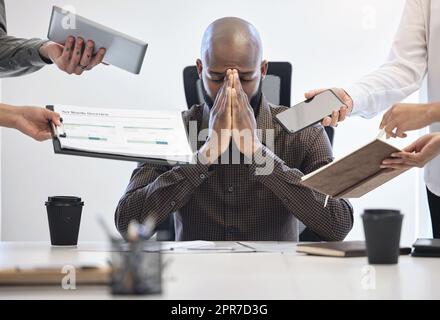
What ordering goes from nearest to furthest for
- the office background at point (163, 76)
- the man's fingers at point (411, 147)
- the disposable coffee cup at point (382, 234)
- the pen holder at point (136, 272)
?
the pen holder at point (136, 272) → the disposable coffee cup at point (382, 234) → the man's fingers at point (411, 147) → the office background at point (163, 76)

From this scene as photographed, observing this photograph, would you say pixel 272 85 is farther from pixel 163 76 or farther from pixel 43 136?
pixel 163 76

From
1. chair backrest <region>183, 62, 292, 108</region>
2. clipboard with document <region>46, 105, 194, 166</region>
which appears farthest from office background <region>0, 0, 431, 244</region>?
clipboard with document <region>46, 105, 194, 166</region>

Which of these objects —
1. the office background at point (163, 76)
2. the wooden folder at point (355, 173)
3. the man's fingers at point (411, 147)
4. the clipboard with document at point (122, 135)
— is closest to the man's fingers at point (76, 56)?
the clipboard with document at point (122, 135)

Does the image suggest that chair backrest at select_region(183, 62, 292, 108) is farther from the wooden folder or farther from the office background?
the office background

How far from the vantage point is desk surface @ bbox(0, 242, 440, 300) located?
1034mm

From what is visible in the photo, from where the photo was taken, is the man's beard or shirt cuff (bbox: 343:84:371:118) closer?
shirt cuff (bbox: 343:84:371:118)

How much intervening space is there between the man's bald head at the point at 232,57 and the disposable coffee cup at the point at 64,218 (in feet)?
2.10

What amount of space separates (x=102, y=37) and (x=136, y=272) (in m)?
1.16

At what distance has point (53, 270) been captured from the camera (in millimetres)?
1075

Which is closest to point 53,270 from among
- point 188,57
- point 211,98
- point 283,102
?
point 211,98

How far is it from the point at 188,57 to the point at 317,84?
31.6 inches

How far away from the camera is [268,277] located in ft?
4.01

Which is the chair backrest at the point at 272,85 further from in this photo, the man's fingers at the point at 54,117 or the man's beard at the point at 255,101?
the man's fingers at the point at 54,117

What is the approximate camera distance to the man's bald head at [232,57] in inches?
88.7
